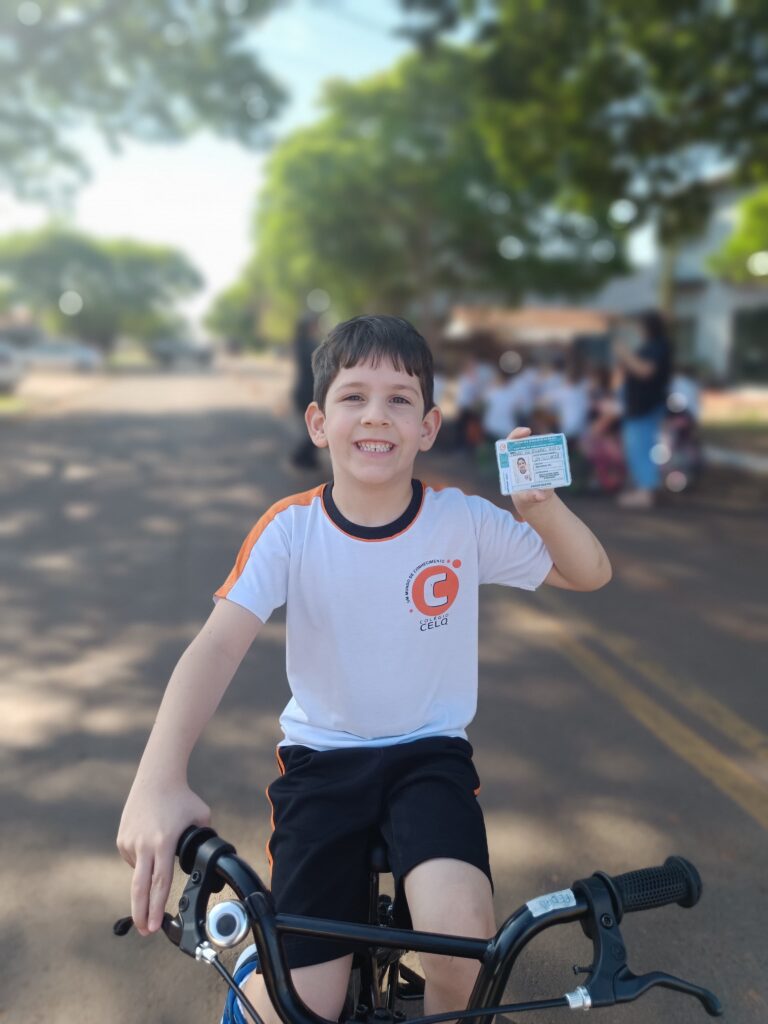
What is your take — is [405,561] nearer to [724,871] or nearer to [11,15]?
[724,871]

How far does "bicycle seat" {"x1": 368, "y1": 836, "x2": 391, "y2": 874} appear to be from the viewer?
82.2 inches

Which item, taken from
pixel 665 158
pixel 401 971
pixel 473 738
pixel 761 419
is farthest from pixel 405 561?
pixel 761 419

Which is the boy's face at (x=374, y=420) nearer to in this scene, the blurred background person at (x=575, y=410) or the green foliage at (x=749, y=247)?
the blurred background person at (x=575, y=410)

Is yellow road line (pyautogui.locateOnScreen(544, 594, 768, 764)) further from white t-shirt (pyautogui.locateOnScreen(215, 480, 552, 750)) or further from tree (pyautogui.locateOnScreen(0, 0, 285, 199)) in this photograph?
tree (pyautogui.locateOnScreen(0, 0, 285, 199))

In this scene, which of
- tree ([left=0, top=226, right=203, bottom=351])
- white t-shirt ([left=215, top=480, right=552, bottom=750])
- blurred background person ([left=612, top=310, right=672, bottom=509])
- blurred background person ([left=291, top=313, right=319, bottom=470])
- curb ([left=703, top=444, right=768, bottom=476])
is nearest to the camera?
white t-shirt ([left=215, top=480, right=552, bottom=750])

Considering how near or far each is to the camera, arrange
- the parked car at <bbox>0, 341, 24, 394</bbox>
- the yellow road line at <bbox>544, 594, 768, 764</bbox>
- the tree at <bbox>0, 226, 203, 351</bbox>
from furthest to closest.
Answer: the tree at <bbox>0, 226, 203, 351</bbox>
the parked car at <bbox>0, 341, 24, 394</bbox>
the yellow road line at <bbox>544, 594, 768, 764</bbox>

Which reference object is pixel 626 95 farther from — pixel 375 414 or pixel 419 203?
pixel 419 203

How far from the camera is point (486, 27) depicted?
14.7 meters

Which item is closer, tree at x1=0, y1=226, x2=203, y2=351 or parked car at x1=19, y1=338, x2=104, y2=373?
parked car at x1=19, y1=338, x2=104, y2=373

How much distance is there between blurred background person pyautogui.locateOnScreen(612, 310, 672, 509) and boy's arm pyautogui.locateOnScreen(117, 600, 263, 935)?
30.1 feet

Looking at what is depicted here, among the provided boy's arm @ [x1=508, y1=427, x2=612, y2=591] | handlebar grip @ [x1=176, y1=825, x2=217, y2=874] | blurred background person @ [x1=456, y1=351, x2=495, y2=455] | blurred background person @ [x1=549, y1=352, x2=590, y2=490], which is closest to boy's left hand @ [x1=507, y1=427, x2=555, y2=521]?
boy's arm @ [x1=508, y1=427, x2=612, y2=591]

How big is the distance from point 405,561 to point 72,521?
828 cm

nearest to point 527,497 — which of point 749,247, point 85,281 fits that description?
point 749,247

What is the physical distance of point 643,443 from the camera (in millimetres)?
10898
